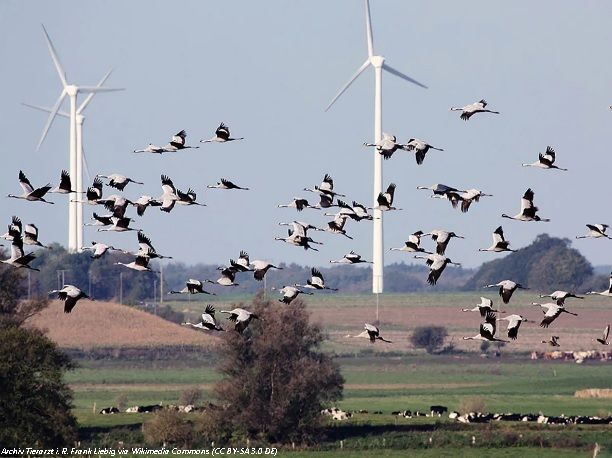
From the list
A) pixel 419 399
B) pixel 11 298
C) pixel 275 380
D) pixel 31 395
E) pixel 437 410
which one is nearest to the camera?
pixel 31 395

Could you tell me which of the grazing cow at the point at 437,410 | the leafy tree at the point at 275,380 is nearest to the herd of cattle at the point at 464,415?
the grazing cow at the point at 437,410

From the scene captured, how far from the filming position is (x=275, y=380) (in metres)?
129

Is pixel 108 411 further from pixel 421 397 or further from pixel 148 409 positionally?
pixel 421 397

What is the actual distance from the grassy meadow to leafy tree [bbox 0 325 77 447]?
30.9ft

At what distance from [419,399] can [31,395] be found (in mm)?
52361

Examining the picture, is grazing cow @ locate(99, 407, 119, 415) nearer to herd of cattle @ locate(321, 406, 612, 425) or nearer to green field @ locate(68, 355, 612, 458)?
green field @ locate(68, 355, 612, 458)

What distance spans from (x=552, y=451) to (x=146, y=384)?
216ft

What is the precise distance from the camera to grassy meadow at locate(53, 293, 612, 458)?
11875 centimetres

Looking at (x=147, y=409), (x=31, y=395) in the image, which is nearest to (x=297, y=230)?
(x=31, y=395)

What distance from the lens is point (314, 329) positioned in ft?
438

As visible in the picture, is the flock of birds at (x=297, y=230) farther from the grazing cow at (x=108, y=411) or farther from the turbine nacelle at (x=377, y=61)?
the turbine nacelle at (x=377, y=61)

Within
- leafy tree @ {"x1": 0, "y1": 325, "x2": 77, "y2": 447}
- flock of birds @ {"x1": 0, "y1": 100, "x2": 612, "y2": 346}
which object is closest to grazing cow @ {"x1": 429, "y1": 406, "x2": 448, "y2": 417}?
leafy tree @ {"x1": 0, "y1": 325, "x2": 77, "y2": 447}

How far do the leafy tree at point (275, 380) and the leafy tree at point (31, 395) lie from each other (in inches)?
669

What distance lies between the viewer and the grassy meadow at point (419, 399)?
119 metres
